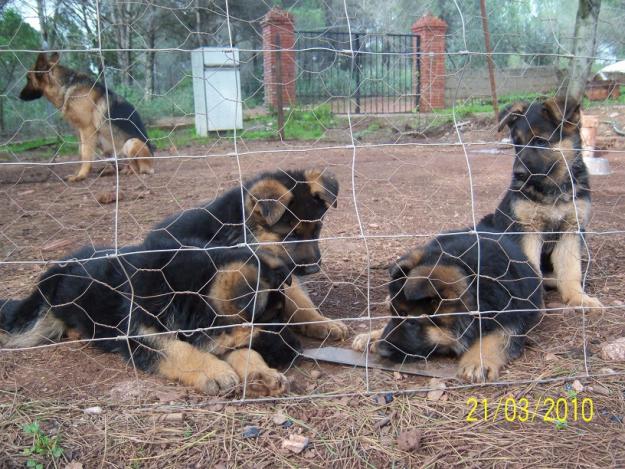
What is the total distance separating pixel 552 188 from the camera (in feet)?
14.2

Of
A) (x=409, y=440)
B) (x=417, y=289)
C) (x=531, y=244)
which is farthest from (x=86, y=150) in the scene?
(x=409, y=440)

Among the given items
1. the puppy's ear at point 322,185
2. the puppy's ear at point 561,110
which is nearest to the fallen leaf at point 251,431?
the puppy's ear at point 322,185

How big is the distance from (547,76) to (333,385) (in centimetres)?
883

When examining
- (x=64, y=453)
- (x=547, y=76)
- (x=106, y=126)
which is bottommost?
(x=64, y=453)

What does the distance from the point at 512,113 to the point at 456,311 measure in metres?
2.20

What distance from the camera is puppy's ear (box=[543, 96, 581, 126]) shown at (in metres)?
4.26

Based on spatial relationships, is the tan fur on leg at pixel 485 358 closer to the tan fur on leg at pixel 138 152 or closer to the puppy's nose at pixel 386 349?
the puppy's nose at pixel 386 349

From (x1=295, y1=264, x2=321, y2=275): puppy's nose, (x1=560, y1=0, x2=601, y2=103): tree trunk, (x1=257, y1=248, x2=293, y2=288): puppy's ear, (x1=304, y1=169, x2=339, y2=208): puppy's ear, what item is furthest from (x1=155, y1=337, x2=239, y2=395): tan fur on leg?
(x1=560, y1=0, x2=601, y2=103): tree trunk

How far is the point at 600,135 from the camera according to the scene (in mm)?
12758

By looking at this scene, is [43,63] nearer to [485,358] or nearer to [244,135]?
[244,135]

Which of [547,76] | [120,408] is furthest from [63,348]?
[547,76]

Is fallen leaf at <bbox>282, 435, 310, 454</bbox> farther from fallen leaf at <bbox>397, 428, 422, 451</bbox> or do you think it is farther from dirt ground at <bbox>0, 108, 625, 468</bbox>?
fallen leaf at <bbox>397, 428, 422, 451</bbox>

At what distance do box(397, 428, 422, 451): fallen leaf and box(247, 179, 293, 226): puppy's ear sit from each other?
1.56 meters

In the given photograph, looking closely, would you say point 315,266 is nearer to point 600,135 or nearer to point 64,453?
point 64,453
